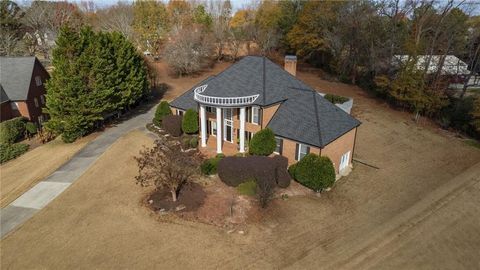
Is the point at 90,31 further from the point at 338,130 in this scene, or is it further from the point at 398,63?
the point at 398,63

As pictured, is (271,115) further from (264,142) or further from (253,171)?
(253,171)

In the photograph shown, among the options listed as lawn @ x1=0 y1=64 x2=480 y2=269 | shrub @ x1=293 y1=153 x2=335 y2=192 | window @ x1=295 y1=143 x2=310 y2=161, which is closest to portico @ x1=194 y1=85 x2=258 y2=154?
window @ x1=295 y1=143 x2=310 y2=161

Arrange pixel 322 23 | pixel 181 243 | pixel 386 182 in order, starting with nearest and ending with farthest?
pixel 181 243 < pixel 386 182 < pixel 322 23

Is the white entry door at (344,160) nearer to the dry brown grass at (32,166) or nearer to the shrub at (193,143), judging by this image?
the shrub at (193,143)

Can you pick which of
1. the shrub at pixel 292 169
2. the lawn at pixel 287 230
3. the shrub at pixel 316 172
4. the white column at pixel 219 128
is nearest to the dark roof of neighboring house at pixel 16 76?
the lawn at pixel 287 230

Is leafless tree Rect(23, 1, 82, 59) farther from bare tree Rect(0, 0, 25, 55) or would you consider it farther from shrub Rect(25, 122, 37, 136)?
shrub Rect(25, 122, 37, 136)

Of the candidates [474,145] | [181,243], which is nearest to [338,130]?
[181,243]
